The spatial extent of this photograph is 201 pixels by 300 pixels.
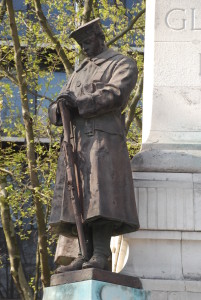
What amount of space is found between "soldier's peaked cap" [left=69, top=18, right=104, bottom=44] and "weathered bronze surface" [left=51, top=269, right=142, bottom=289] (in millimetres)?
2437

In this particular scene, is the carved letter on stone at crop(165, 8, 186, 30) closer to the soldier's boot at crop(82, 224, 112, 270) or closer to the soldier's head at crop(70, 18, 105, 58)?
the soldier's head at crop(70, 18, 105, 58)

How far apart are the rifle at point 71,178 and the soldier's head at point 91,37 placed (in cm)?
81

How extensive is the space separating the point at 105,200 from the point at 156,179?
3.43ft

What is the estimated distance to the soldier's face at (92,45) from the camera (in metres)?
9.70

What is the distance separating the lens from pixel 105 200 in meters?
8.82

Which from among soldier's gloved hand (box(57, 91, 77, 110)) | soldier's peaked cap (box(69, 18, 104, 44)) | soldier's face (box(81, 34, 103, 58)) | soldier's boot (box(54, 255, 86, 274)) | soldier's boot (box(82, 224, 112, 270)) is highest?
soldier's peaked cap (box(69, 18, 104, 44))

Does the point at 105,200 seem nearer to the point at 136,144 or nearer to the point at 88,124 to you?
the point at 88,124

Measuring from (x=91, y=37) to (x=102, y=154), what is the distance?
1.34m

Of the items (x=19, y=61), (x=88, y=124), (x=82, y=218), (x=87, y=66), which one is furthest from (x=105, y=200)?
(x=19, y=61)

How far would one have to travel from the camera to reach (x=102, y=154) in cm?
905

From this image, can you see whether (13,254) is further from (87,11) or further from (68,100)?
(68,100)

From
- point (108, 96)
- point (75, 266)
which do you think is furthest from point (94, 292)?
point (108, 96)

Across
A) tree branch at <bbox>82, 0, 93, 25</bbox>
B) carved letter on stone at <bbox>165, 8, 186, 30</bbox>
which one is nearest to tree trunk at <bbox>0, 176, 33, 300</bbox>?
tree branch at <bbox>82, 0, 93, 25</bbox>

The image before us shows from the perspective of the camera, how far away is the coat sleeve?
9172 millimetres
